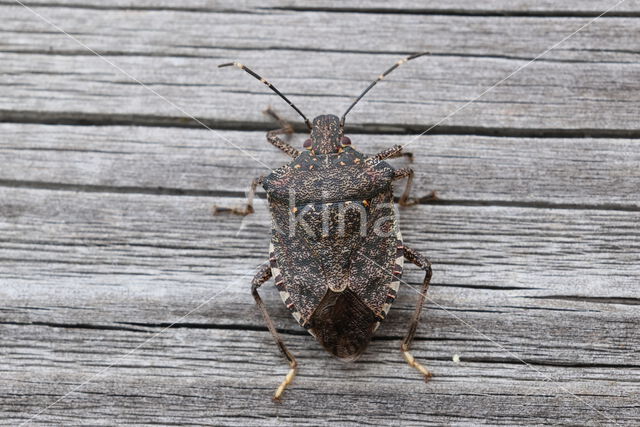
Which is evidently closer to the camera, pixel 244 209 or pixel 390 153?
pixel 390 153

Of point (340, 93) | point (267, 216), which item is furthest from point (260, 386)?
point (340, 93)

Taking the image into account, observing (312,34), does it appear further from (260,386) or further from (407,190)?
(260,386)

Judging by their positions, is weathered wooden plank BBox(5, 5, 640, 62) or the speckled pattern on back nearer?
the speckled pattern on back

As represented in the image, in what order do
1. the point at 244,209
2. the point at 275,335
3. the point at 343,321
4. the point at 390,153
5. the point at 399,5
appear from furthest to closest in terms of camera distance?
Result: the point at 399,5 → the point at 244,209 → the point at 390,153 → the point at 275,335 → the point at 343,321

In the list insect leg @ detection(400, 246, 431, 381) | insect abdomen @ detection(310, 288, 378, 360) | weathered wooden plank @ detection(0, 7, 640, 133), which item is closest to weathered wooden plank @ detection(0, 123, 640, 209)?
weathered wooden plank @ detection(0, 7, 640, 133)

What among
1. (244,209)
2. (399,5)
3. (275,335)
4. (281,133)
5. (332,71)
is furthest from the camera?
(399,5)

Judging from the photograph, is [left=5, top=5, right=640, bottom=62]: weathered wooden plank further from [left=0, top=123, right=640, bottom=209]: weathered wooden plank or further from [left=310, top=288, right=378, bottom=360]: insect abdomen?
[left=310, top=288, right=378, bottom=360]: insect abdomen
